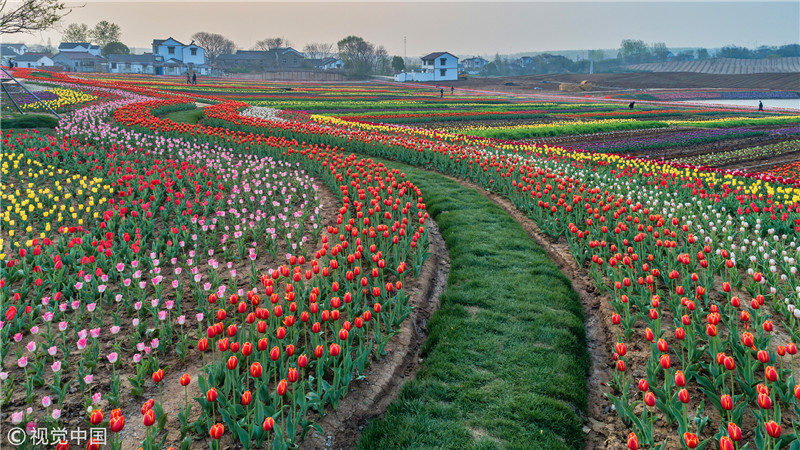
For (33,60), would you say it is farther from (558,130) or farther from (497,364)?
(497,364)

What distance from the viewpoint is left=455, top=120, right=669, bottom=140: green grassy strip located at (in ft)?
85.7

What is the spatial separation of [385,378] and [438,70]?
10356 cm

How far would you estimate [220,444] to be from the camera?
4.44 m

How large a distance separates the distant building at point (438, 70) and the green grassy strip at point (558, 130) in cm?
7507

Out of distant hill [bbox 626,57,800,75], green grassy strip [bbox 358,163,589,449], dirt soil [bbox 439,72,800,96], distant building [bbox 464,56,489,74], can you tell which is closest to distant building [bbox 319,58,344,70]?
distant building [bbox 464,56,489,74]

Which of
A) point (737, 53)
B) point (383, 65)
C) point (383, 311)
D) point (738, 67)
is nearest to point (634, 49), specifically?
point (737, 53)

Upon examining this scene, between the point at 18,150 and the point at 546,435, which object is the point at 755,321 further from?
the point at 18,150

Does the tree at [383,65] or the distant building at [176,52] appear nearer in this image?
the distant building at [176,52]

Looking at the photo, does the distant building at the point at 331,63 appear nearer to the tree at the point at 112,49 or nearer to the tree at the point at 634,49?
the tree at the point at 112,49

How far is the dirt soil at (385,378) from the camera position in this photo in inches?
190

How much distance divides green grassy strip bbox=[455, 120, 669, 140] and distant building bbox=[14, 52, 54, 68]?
115 meters

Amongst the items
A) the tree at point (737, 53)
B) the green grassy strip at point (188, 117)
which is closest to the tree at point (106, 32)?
the green grassy strip at point (188, 117)

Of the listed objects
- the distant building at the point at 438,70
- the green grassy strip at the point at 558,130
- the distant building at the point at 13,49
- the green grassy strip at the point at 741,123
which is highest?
the distant building at the point at 13,49

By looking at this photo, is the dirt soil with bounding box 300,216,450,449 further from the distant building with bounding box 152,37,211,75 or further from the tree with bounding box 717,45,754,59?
the tree with bounding box 717,45,754,59
